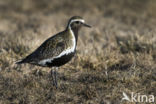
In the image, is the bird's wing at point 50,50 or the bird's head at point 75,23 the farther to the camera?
the bird's head at point 75,23

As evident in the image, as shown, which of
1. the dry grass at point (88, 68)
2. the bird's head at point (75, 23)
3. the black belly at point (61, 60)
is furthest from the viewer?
the bird's head at point (75, 23)

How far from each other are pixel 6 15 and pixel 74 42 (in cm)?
742

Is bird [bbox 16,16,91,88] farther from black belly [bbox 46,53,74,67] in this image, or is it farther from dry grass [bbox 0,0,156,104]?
dry grass [bbox 0,0,156,104]

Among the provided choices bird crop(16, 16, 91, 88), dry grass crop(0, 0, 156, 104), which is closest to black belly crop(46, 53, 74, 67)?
bird crop(16, 16, 91, 88)

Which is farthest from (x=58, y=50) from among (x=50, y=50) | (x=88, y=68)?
(x=88, y=68)

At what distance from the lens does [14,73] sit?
6633mm

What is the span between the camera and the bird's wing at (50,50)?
5.84m

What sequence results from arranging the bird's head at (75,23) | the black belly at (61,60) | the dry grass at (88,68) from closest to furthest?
1. the dry grass at (88,68)
2. the black belly at (61,60)
3. the bird's head at (75,23)

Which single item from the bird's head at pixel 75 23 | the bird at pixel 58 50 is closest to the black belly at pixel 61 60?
the bird at pixel 58 50

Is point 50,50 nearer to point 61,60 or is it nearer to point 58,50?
point 58,50

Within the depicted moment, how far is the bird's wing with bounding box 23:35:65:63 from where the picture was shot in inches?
230

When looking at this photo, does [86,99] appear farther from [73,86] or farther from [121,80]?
[121,80]

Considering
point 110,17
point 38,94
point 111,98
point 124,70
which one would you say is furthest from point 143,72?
point 110,17

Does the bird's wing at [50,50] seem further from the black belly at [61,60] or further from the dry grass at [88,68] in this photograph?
the dry grass at [88,68]
